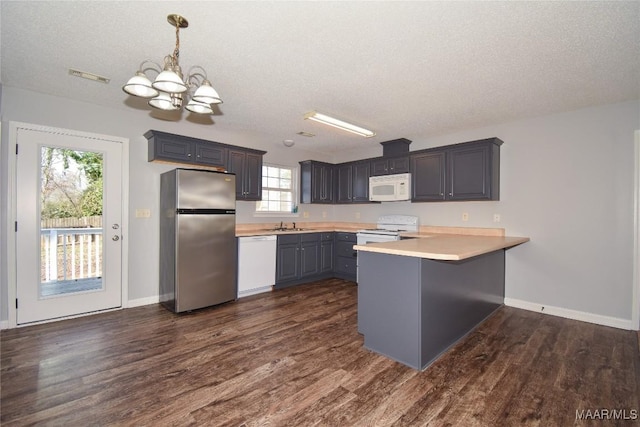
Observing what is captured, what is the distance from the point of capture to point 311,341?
2.79m

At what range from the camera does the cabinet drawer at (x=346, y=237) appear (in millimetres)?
5147

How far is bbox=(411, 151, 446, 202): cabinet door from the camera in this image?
4.31 m

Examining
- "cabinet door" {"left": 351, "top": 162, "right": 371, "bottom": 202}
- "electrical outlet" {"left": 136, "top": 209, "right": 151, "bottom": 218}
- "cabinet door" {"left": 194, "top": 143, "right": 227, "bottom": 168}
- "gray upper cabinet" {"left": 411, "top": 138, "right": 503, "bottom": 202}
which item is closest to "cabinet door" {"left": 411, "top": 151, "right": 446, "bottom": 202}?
"gray upper cabinet" {"left": 411, "top": 138, "right": 503, "bottom": 202}

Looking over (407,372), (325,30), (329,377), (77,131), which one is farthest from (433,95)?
(77,131)

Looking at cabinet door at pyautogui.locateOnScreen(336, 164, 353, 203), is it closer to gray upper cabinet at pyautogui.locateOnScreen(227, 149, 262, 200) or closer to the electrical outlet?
gray upper cabinet at pyautogui.locateOnScreen(227, 149, 262, 200)

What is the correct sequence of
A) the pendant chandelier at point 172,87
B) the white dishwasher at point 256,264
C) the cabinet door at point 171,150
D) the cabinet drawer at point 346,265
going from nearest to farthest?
the pendant chandelier at point 172,87
the cabinet door at point 171,150
the white dishwasher at point 256,264
the cabinet drawer at point 346,265

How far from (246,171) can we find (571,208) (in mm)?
4243

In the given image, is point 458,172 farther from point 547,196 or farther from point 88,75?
point 88,75

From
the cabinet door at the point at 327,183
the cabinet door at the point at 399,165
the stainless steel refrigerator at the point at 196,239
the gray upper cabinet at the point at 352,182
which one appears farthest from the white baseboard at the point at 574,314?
the stainless steel refrigerator at the point at 196,239

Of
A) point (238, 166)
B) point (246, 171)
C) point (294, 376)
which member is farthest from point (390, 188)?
point (294, 376)

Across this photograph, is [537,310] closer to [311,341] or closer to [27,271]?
[311,341]

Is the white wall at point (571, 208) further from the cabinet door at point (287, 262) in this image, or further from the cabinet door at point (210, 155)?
the cabinet door at point (210, 155)

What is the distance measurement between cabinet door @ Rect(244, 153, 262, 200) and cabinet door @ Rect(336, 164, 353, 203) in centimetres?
170

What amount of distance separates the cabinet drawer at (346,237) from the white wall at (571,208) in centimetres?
195
